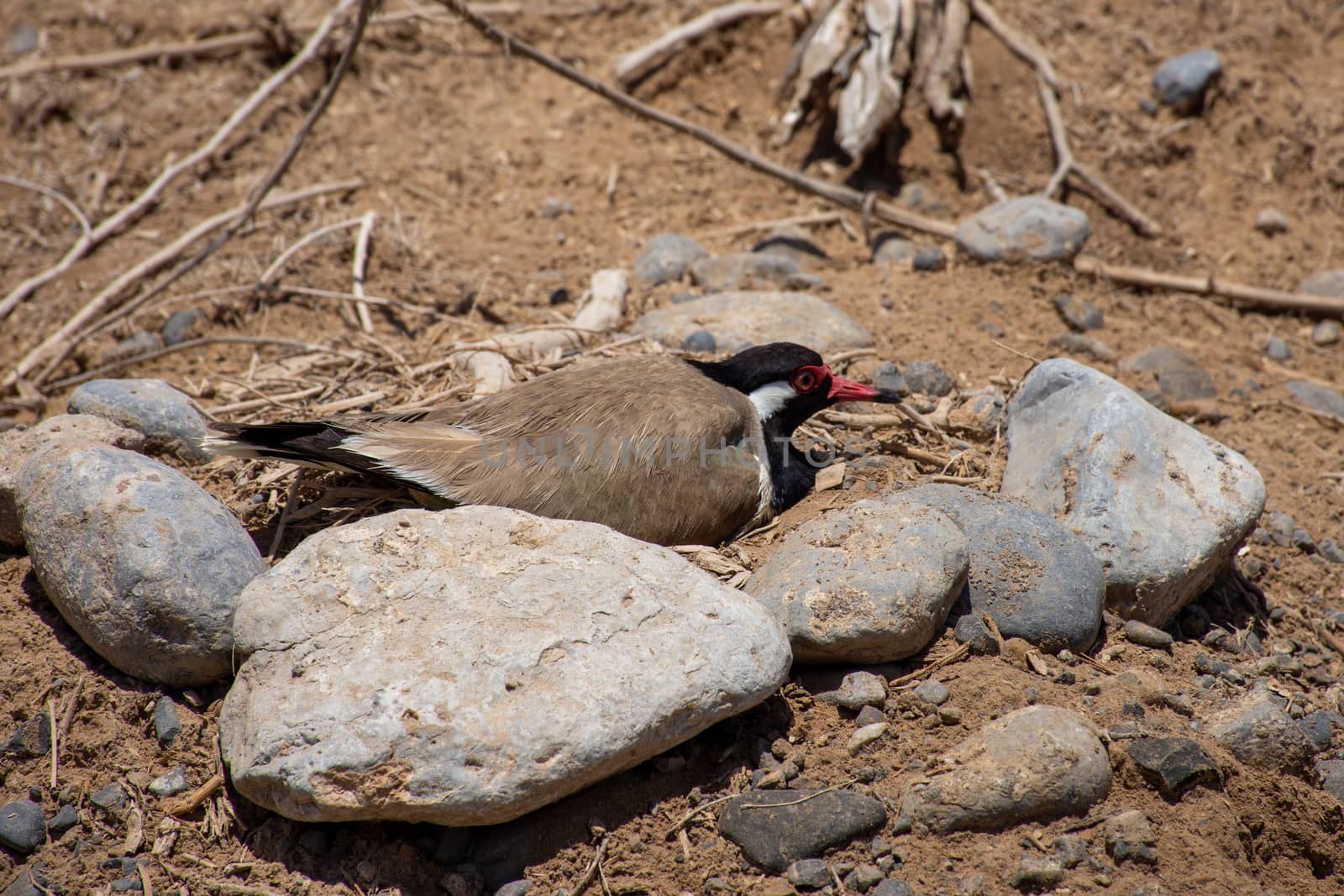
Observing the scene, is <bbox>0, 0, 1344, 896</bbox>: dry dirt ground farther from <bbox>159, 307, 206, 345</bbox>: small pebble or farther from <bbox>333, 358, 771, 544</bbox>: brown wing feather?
<bbox>333, 358, 771, 544</bbox>: brown wing feather

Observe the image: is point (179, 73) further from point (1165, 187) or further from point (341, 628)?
point (1165, 187)

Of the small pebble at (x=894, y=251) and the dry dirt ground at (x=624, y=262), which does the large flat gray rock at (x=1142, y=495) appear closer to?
the dry dirt ground at (x=624, y=262)

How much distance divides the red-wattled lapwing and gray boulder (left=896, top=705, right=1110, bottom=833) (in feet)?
4.49

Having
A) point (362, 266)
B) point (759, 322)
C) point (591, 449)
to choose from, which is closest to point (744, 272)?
point (759, 322)

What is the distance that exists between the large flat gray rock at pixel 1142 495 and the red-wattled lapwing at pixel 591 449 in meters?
1.07

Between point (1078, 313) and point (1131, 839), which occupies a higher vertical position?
point (1078, 313)

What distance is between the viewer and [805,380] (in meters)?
4.36

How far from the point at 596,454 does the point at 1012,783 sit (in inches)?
71.3

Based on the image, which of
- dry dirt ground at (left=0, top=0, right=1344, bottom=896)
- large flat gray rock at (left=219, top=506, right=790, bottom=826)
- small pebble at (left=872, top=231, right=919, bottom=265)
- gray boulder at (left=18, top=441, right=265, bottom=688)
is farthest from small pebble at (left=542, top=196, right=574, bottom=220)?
large flat gray rock at (left=219, top=506, right=790, bottom=826)

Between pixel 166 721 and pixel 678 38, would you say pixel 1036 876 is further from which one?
pixel 678 38

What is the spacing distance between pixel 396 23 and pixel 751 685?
6.35 metres

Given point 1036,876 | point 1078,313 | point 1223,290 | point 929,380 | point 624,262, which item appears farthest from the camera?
point 624,262

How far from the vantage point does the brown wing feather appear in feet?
12.5

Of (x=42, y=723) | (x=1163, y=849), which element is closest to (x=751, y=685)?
(x=1163, y=849)
